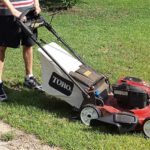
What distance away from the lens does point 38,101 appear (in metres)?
5.79

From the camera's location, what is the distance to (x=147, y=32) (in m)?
9.70

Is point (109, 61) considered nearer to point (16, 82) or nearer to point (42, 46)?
point (16, 82)

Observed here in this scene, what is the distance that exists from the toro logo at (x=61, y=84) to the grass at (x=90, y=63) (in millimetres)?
291

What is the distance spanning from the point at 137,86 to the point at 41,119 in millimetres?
1122

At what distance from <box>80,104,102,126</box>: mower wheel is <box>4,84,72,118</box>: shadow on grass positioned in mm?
316

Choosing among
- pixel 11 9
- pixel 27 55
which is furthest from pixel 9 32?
pixel 27 55

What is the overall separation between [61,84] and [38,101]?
1.98ft

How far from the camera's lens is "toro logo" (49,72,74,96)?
17.2 feet

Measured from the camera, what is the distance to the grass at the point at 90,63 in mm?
4758

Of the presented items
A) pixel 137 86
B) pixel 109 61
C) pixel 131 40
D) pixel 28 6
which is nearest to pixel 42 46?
pixel 28 6

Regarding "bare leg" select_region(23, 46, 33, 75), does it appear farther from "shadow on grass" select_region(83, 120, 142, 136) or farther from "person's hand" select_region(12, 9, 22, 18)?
"shadow on grass" select_region(83, 120, 142, 136)

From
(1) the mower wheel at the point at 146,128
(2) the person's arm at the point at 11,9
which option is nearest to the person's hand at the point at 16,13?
(2) the person's arm at the point at 11,9

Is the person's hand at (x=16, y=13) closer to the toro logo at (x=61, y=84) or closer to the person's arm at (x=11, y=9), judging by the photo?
the person's arm at (x=11, y=9)

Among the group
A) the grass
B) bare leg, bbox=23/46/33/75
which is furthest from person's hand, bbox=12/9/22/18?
the grass
